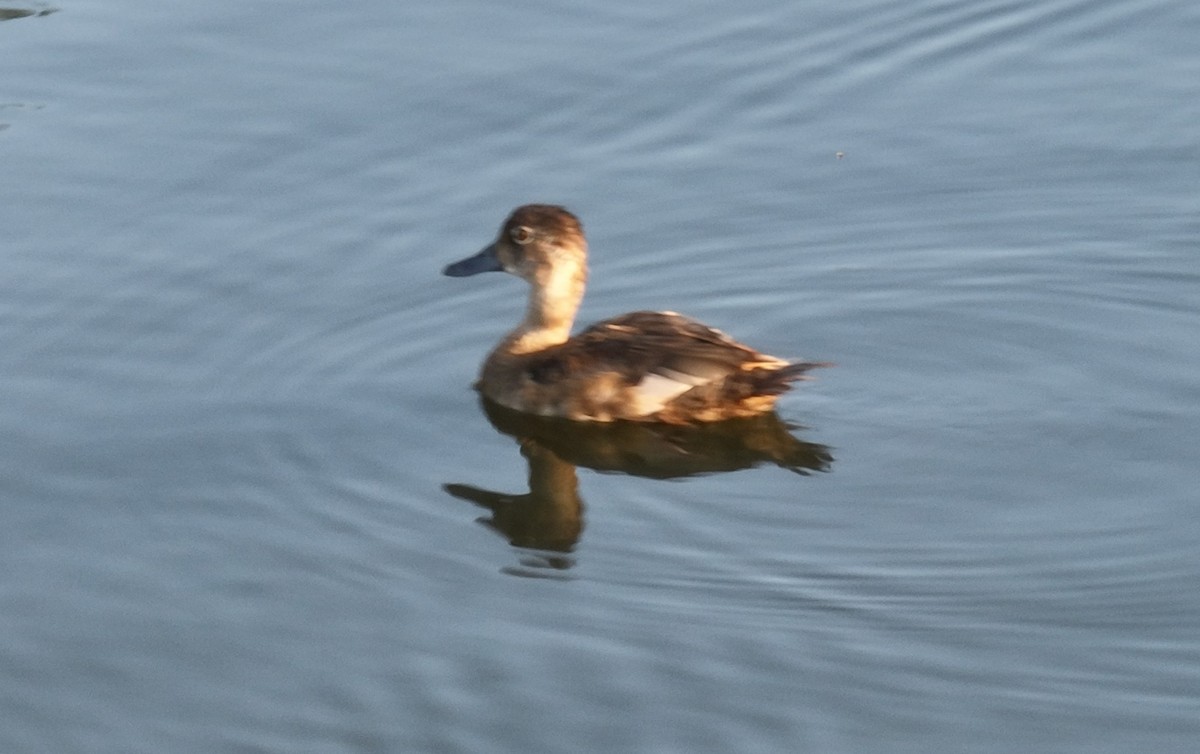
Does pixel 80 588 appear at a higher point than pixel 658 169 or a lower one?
lower

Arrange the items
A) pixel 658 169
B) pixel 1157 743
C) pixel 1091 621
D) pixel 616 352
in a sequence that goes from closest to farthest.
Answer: pixel 1157 743, pixel 1091 621, pixel 616 352, pixel 658 169

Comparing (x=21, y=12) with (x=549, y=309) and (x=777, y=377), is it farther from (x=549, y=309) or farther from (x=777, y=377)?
(x=777, y=377)

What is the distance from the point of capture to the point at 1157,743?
268 inches

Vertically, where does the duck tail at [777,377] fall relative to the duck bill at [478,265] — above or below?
below

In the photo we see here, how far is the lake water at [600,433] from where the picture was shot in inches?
286

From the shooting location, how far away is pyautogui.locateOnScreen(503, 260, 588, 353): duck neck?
10164 millimetres

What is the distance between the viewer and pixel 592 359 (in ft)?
32.1

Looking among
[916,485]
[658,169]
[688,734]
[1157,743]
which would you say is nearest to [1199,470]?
[916,485]

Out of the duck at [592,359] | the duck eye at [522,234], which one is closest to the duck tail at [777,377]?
the duck at [592,359]

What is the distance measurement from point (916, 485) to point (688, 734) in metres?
2.19

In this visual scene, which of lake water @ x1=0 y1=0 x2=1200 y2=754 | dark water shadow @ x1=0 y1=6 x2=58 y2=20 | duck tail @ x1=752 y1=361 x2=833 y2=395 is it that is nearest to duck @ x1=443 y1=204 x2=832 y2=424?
duck tail @ x1=752 y1=361 x2=833 y2=395

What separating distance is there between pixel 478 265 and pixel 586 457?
127cm

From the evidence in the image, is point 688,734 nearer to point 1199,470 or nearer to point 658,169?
point 1199,470

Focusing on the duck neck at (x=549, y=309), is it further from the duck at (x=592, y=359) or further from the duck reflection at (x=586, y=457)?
the duck reflection at (x=586, y=457)
